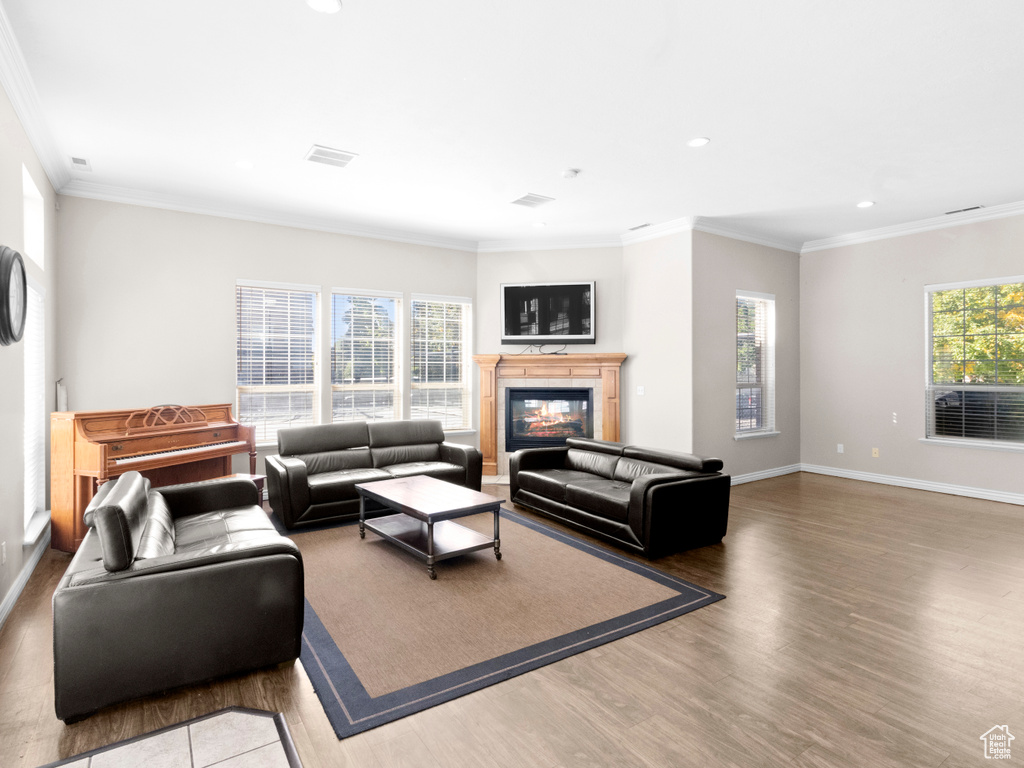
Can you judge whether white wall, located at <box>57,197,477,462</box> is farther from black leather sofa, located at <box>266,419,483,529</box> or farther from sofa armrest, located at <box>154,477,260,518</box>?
sofa armrest, located at <box>154,477,260,518</box>

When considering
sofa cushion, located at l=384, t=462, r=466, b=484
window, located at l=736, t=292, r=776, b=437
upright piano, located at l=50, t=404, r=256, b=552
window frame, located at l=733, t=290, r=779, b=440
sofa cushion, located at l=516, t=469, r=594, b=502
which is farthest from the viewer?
window frame, located at l=733, t=290, r=779, b=440

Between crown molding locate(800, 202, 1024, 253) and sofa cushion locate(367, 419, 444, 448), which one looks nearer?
crown molding locate(800, 202, 1024, 253)

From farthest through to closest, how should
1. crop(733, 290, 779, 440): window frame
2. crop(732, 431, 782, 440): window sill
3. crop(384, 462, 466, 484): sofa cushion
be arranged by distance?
crop(733, 290, 779, 440): window frame < crop(732, 431, 782, 440): window sill < crop(384, 462, 466, 484): sofa cushion

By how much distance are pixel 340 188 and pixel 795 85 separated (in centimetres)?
371

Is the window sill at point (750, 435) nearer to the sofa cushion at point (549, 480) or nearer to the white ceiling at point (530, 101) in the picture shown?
the sofa cushion at point (549, 480)

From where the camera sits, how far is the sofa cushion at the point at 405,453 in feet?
18.6

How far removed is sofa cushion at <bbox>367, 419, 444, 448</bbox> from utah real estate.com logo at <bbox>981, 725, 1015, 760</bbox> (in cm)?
486

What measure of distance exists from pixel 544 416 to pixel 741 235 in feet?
10.6

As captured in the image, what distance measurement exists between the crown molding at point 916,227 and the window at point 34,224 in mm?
8021

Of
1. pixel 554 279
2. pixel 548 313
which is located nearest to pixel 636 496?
pixel 548 313

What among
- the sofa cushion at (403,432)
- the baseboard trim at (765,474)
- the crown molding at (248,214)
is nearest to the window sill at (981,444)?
the baseboard trim at (765,474)

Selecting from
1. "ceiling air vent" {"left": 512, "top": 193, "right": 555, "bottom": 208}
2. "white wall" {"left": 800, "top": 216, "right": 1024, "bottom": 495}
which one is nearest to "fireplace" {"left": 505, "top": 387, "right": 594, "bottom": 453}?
"ceiling air vent" {"left": 512, "top": 193, "right": 555, "bottom": 208}

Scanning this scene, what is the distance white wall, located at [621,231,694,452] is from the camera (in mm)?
6191

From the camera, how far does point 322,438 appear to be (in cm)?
550
